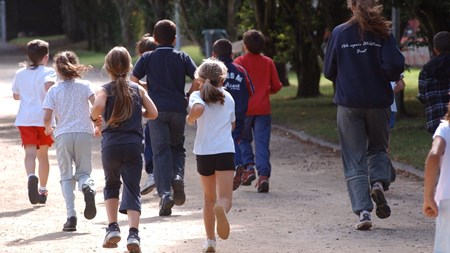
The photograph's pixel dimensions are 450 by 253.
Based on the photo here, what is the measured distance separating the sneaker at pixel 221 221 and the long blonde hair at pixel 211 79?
0.94 meters

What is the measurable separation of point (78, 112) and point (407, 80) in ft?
81.0

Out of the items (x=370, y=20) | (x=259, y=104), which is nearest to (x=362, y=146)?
(x=370, y=20)

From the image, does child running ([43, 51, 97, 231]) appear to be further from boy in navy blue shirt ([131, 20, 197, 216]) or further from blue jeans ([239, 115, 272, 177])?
blue jeans ([239, 115, 272, 177])

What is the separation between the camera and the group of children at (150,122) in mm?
8516

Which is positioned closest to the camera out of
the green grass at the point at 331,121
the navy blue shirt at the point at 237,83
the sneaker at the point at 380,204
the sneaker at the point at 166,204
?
the sneaker at the point at 380,204

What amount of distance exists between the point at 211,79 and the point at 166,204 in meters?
2.18

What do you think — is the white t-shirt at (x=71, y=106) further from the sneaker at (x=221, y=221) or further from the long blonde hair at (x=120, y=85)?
the sneaker at (x=221, y=221)

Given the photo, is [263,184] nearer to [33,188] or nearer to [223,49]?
[223,49]

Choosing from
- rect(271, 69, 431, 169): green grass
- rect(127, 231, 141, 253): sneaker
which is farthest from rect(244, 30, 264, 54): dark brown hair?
rect(127, 231, 141, 253): sneaker

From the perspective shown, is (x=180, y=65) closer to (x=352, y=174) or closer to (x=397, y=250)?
(x=352, y=174)

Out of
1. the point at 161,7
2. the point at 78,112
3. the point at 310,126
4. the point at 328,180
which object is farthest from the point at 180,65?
the point at 161,7

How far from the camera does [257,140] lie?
486 inches

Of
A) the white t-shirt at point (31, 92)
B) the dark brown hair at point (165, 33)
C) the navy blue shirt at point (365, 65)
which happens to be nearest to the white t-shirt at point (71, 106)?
the dark brown hair at point (165, 33)

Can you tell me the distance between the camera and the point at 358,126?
380 inches
